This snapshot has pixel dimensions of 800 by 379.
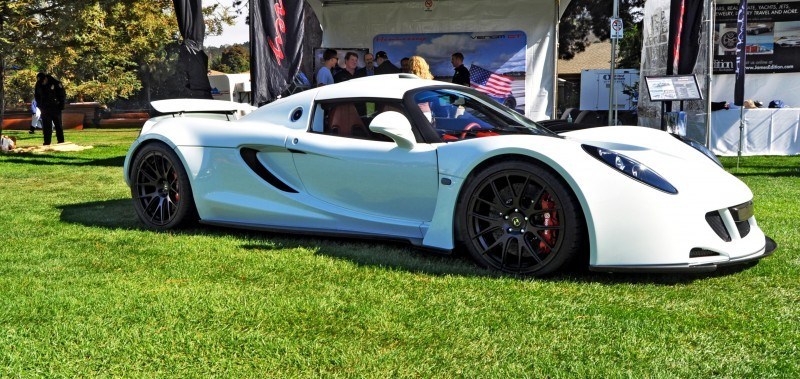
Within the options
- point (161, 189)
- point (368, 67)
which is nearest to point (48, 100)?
point (368, 67)

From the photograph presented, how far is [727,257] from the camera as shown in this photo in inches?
150

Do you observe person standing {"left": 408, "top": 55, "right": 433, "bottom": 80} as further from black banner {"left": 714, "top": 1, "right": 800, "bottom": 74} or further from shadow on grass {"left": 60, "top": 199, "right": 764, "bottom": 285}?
black banner {"left": 714, "top": 1, "right": 800, "bottom": 74}

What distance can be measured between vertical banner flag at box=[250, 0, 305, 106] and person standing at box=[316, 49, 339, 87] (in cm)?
89

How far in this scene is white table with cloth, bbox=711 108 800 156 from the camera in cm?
1329

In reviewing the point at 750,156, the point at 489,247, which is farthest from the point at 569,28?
the point at 489,247

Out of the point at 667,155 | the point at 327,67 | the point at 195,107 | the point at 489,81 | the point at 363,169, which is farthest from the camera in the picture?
the point at 489,81

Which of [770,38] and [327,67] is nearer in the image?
[327,67]

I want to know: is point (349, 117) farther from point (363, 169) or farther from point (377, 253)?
point (377, 253)

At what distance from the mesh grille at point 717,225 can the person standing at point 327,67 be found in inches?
321

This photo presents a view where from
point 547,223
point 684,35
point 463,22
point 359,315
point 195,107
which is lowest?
point 359,315

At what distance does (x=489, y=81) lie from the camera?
14078mm

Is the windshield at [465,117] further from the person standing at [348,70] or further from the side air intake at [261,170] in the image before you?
the person standing at [348,70]

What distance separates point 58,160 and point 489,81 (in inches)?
309

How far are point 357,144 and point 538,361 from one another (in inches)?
92.4
